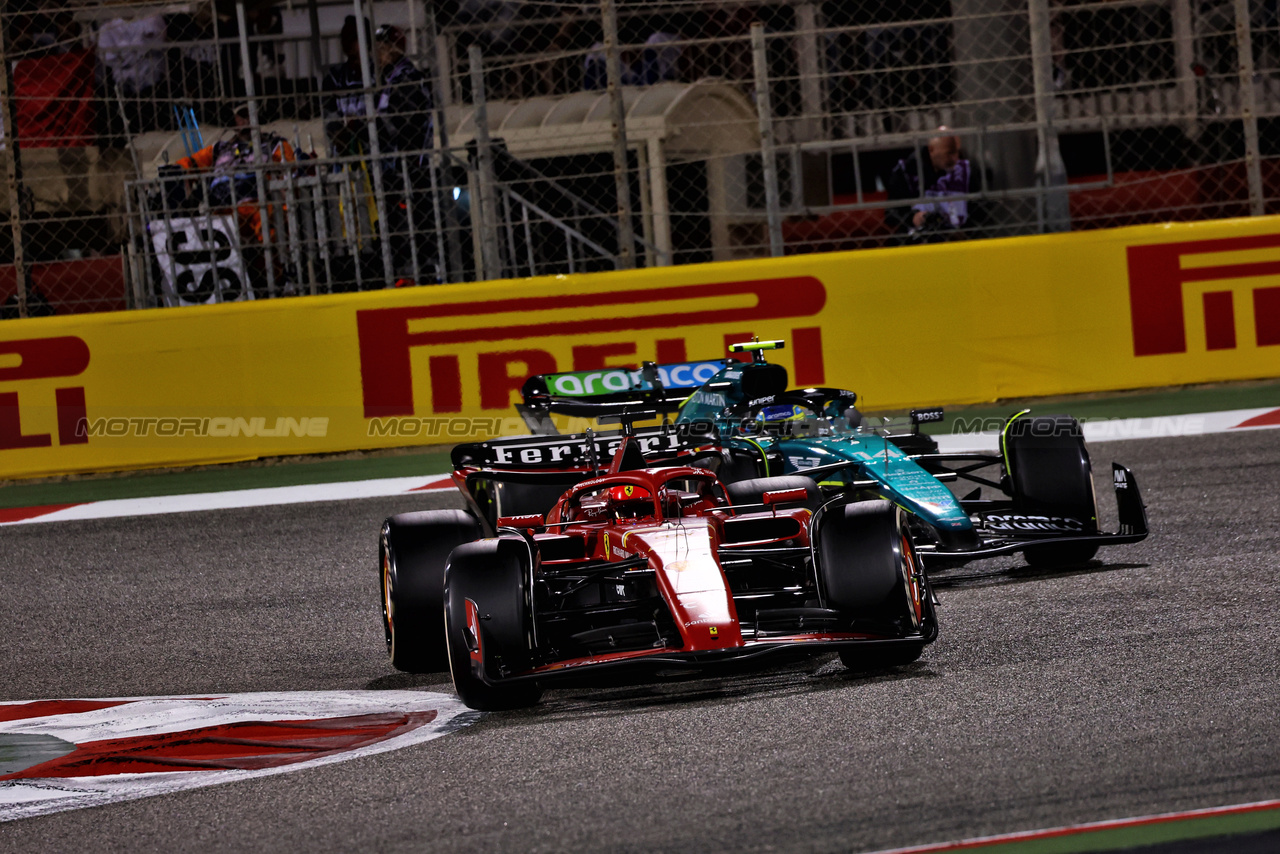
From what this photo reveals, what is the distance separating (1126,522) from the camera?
6.37m

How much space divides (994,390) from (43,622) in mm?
6254

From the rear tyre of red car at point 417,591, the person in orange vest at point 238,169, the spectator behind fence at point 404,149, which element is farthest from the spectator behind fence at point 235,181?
the rear tyre of red car at point 417,591

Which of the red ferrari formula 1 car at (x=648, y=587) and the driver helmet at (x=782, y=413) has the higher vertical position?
the driver helmet at (x=782, y=413)

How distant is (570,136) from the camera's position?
39.0ft

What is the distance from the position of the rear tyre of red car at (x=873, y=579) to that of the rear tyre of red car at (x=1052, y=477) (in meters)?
1.52

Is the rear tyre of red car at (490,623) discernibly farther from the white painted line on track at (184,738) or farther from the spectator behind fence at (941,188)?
the spectator behind fence at (941,188)

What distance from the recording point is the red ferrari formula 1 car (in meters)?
4.68

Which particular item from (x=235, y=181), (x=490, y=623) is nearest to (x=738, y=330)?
(x=235, y=181)

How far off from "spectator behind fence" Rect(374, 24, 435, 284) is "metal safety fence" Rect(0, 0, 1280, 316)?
0.08ft

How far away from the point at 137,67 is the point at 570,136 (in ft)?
13.1

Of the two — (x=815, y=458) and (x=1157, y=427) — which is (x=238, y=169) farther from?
(x=1157, y=427)

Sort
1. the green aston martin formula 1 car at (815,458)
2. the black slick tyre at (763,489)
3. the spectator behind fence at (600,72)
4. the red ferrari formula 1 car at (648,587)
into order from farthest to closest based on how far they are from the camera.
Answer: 1. the spectator behind fence at (600,72)
2. the green aston martin formula 1 car at (815,458)
3. the black slick tyre at (763,489)
4. the red ferrari formula 1 car at (648,587)

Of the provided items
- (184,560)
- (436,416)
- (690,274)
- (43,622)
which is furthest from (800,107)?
(43,622)

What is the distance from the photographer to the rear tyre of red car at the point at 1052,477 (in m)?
6.43
